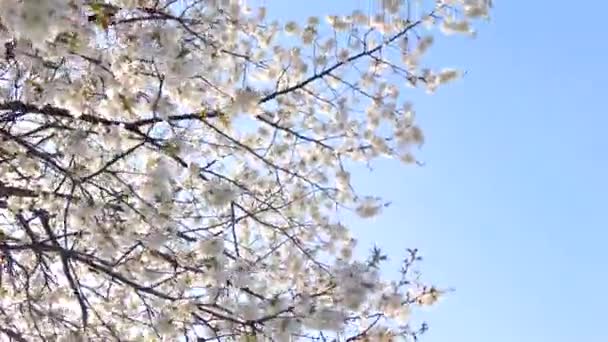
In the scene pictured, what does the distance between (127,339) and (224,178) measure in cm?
106

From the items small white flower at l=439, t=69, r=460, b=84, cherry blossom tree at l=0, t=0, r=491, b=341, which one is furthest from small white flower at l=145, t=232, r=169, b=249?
small white flower at l=439, t=69, r=460, b=84

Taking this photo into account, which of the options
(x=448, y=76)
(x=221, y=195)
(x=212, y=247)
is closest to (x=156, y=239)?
(x=212, y=247)

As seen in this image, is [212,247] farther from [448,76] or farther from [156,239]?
[448,76]

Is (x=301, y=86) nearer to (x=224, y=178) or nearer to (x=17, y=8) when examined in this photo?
(x=224, y=178)

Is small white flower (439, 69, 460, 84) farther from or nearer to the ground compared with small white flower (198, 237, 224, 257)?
farther from the ground

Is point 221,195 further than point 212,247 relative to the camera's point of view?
Yes

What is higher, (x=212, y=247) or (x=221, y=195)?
(x=221, y=195)

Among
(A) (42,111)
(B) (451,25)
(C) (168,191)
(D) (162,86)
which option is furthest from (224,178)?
(B) (451,25)

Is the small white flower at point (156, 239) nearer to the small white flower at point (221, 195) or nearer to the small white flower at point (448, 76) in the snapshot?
the small white flower at point (221, 195)

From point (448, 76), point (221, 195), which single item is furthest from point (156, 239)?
point (448, 76)

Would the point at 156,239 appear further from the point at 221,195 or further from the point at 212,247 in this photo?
the point at 221,195

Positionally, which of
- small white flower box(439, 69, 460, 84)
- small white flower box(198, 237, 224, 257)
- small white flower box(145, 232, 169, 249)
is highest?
small white flower box(439, 69, 460, 84)

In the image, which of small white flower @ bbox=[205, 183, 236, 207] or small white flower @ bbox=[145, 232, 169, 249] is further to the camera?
small white flower @ bbox=[205, 183, 236, 207]

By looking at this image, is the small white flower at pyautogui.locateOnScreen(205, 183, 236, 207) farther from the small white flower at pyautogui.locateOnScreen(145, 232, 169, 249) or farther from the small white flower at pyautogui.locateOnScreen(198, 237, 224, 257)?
the small white flower at pyautogui.locateOnScreen(145, 232, 169, 249)
